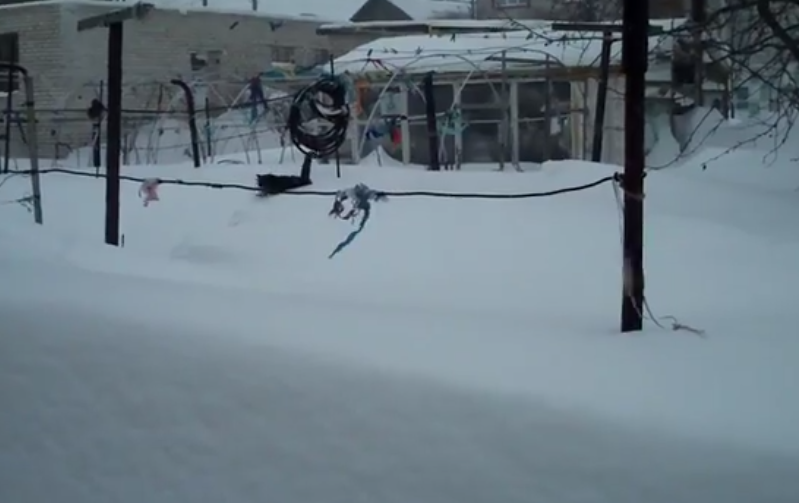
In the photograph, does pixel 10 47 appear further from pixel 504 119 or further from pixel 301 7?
pixel 504 119

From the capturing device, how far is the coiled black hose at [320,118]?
384 inches

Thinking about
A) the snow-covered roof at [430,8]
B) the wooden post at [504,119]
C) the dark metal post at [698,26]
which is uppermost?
the snow-covered roof at [430,8]

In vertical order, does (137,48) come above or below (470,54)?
above

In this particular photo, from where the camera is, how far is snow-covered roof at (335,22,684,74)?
18234 mm

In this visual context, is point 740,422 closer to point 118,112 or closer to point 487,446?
point 487,446

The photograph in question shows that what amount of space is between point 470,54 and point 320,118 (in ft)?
30.4

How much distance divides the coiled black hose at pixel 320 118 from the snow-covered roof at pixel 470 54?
8269mm

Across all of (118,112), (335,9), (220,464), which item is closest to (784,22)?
(118,112)

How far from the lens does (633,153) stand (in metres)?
4.31

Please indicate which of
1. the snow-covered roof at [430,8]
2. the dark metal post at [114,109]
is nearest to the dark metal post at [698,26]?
the dark metal post at [114,109]

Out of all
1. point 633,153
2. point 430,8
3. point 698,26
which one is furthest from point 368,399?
point 430,8

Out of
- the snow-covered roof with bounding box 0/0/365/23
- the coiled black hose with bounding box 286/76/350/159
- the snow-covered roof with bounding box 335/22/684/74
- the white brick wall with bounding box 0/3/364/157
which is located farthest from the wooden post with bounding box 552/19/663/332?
the snow-covered roof with bounding box 0/0/365/23

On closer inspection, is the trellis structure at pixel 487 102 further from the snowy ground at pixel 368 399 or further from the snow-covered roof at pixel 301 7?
the snowy ground at pixel 368 399

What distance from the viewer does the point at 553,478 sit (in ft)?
10.8
